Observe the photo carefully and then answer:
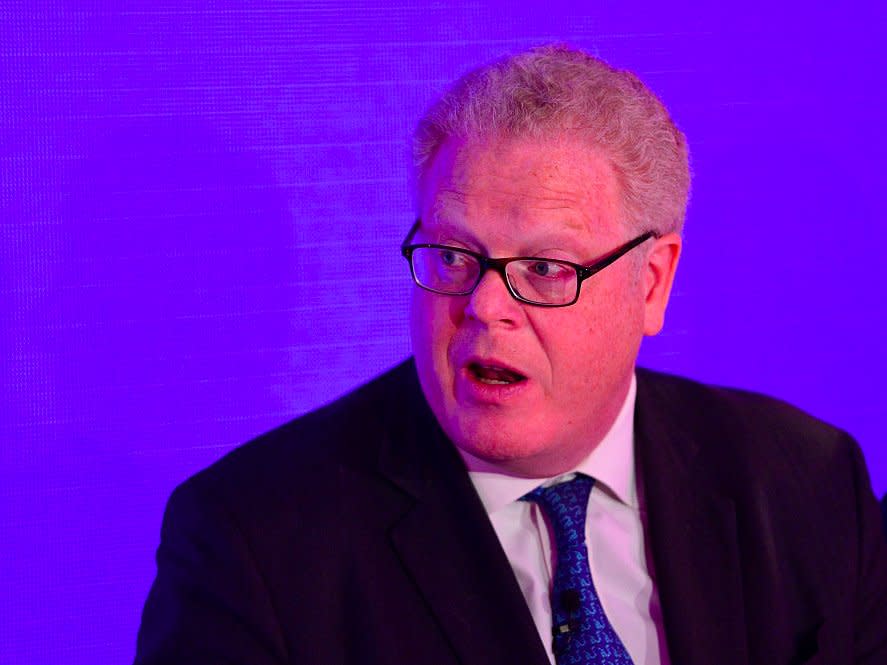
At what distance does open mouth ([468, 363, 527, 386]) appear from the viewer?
180 cm

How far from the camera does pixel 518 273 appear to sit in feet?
5.88

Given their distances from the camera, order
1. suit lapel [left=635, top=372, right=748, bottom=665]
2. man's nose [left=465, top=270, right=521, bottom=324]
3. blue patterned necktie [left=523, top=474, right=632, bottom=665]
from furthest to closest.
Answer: suit lapel [left=635, top=372, right=748, bottom=665]
blue patterned necktie [left=523, top=474, right=632, bottom=665]
man's nose [left=465, top=270, right=521, bottom=324]

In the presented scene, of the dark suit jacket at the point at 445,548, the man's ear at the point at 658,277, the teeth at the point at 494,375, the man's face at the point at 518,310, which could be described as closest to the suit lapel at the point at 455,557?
the dark suit jacket at the point at 445,548

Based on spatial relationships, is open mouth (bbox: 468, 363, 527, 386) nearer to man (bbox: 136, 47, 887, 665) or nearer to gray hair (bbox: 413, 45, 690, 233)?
man (bbox: 136, 47, 887, 665)

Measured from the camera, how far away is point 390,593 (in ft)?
6.17

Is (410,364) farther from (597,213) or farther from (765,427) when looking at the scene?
(765,427)

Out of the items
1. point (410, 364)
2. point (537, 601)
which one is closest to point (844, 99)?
point (410, 364)

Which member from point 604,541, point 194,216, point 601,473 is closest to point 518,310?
point 601,473

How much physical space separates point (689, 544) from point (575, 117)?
87 centimetres

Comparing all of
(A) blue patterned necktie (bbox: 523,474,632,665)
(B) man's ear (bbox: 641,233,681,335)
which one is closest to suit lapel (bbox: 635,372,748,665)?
(A) blue patterned necktie (bbox: 523,474,632,665)

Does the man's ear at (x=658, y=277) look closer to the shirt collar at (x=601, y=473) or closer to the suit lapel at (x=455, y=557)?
the shirt collar at (x=601, y=473)

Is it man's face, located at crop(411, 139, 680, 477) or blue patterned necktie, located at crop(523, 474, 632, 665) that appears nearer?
man's face, located at crop(411, 139, 680, 477)

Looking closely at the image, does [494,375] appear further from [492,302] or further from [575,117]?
[575,117]

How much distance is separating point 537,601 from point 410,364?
0.55 meters
